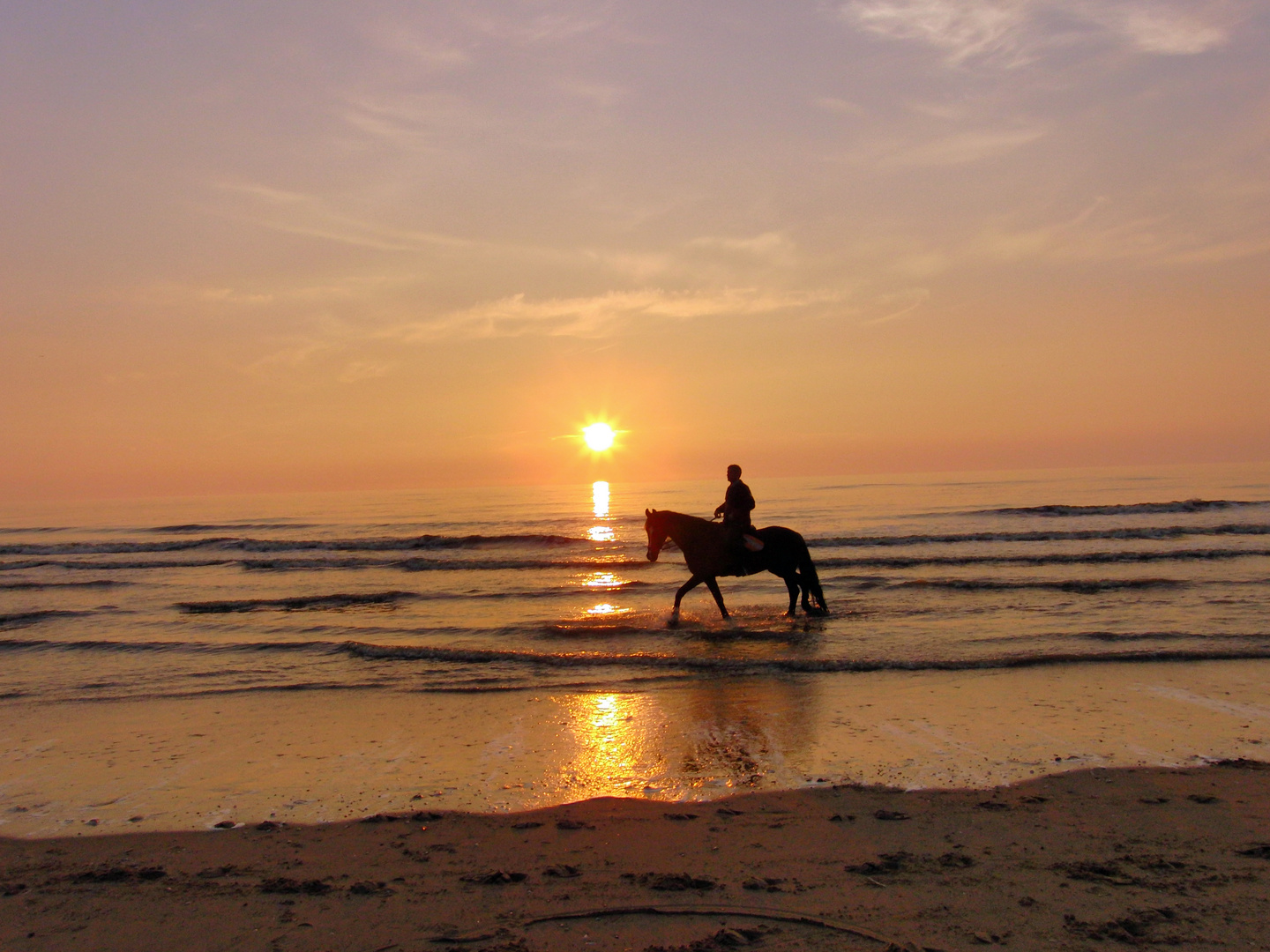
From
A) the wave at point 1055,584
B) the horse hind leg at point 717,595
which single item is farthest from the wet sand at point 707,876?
the wave at point 1055,584

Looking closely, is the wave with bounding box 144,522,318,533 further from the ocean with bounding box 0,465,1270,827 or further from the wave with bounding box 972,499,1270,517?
the wave with bounding box 972,499,1270,517

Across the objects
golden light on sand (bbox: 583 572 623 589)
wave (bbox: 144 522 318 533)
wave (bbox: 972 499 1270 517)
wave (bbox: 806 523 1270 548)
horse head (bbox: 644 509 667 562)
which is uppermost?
horse head (bbox: 644 509 667 562)

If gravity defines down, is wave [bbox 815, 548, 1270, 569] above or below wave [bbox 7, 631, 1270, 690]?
above

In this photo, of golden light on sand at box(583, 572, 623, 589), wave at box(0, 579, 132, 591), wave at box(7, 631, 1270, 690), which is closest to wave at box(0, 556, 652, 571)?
golden light on sand at box(583, 572, 623, 589)

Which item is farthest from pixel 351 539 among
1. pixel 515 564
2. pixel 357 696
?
pixel 357 696

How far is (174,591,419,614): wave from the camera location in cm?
1700

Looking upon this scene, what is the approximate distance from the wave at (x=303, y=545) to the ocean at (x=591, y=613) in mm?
165

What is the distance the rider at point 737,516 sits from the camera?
46.8 ft

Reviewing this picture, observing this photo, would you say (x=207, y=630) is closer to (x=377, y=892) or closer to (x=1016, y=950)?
(x=377, y=892)

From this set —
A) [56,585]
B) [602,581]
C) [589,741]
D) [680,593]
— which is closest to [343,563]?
[56,585]

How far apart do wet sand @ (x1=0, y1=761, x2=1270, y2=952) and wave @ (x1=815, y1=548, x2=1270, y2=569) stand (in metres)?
15.8

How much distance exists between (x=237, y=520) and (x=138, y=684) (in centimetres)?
3728

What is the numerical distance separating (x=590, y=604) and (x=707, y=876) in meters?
12.5

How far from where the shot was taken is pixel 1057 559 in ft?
69.9
